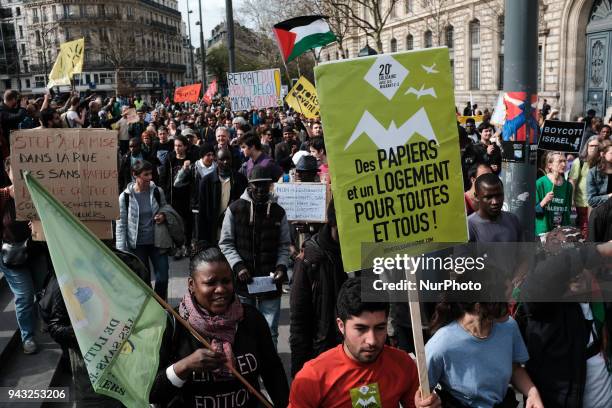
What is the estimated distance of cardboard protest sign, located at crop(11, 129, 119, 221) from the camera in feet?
12.6

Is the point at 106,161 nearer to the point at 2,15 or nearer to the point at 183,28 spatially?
the point at 2,15

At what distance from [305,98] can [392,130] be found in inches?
395

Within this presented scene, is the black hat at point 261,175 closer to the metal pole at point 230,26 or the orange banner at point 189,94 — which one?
the metal pole at point 230,26

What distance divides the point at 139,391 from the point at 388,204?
4.58 feet

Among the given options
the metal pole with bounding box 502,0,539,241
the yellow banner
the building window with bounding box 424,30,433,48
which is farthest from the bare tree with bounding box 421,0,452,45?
the metal pole with bounding box 502,0,539,241

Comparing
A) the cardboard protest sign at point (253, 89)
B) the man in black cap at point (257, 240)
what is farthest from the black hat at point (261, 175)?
the cardboard protest sign at point (253, 89)

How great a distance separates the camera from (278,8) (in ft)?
115

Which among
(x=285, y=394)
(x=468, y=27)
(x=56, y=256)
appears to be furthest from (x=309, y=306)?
(x=468, y=27)

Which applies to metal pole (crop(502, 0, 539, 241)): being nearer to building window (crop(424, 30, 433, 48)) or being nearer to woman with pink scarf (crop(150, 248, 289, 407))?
woman with pink scarf (crop(150, 248, 289, 407))

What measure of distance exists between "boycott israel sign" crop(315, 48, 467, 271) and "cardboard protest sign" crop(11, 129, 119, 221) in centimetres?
199

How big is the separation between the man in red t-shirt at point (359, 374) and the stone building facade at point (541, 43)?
22070mm

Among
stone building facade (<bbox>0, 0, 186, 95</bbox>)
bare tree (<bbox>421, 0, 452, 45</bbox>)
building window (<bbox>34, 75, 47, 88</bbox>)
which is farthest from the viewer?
building window (<bbox>34, 75, 47, 88</bbox>)

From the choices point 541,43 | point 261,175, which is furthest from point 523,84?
point 541,43

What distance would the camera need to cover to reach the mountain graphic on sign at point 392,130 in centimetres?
263
